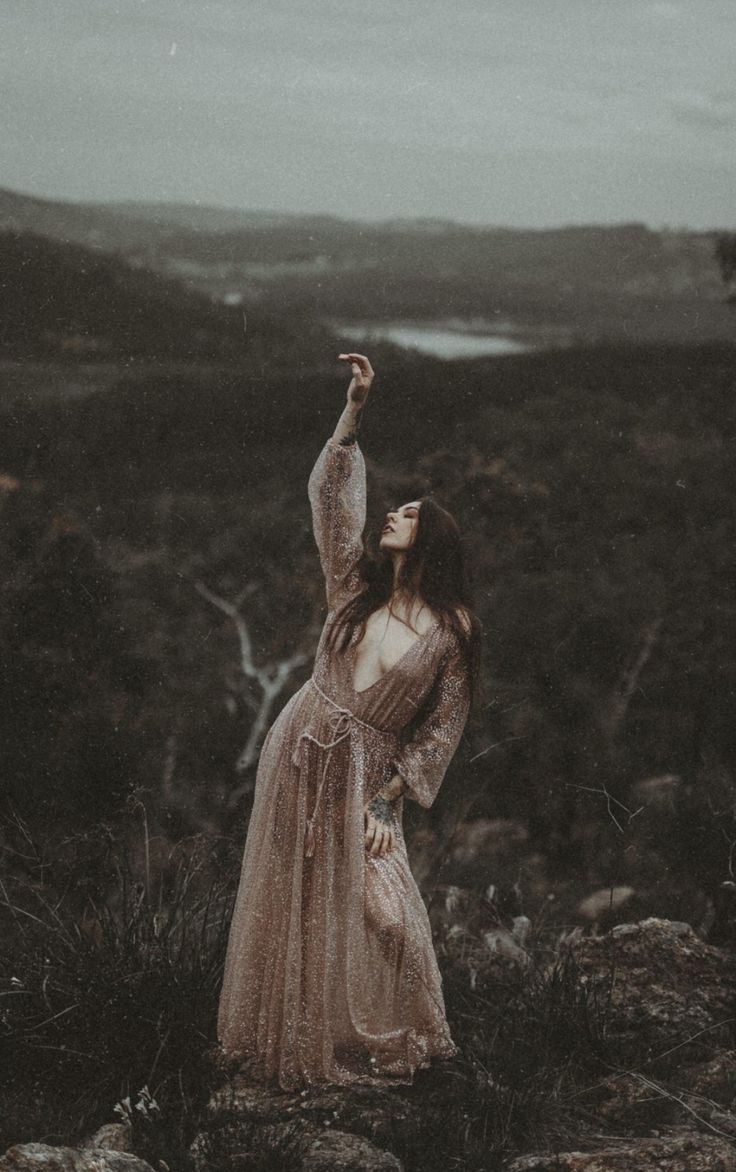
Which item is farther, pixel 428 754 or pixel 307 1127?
pixel 428 754

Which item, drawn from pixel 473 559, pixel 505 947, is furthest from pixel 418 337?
pixel 505 947

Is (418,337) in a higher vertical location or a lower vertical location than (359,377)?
higher

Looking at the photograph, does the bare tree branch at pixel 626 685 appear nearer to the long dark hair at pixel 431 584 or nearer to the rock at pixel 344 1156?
the long dark hair at pixel 431 584

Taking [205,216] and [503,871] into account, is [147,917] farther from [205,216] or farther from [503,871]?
[205,216]

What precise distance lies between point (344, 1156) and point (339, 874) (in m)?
0.71

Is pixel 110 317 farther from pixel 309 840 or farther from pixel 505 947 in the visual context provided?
pixel 309 840

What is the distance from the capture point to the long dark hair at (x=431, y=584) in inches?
139

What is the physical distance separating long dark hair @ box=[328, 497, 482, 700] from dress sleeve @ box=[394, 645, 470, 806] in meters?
0.04

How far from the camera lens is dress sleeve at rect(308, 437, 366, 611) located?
3.53m

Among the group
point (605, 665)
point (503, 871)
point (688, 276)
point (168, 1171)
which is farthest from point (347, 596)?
point (688, 276)

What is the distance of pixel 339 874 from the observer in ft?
11.6

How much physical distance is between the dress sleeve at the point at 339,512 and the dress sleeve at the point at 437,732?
35 centimetres

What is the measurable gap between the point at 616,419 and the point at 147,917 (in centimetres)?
474

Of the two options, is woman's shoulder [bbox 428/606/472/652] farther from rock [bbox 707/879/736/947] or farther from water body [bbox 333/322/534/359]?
water body [bbox 333/322/534/359]
